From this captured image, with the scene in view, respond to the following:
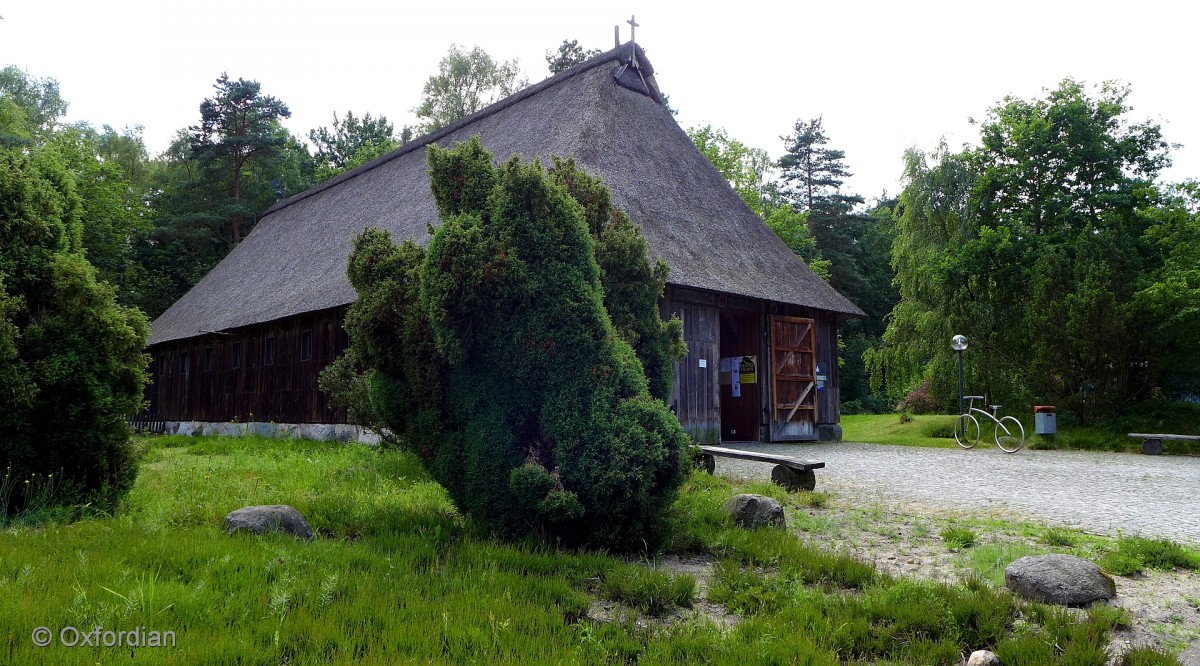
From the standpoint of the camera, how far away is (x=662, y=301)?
12.9 meters

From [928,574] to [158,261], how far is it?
113ft

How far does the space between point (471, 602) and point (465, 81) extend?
37578 millimetres

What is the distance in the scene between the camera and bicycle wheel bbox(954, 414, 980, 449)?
15.1 m

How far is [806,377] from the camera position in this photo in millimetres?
15883

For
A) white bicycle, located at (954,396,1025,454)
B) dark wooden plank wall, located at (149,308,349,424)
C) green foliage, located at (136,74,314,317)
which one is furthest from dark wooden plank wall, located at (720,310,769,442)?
green foliage, located at (136,74,314,317)

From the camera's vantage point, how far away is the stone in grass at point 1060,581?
170 inches

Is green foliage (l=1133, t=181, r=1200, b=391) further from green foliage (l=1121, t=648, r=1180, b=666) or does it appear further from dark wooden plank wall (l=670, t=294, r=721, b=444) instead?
green foliage (l=1121, t=648, r=1180, b=666)

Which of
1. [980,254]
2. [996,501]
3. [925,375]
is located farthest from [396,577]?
[925,375]

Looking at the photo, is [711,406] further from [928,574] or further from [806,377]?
[928,574]

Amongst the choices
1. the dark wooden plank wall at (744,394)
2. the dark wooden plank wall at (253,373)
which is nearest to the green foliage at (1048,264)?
the dark wooden plank wall at (744,394)

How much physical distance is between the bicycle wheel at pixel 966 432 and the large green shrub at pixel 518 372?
1124 cm

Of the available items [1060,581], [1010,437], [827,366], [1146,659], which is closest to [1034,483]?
[1060,581]

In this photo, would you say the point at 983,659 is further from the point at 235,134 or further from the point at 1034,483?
the point at 235,134

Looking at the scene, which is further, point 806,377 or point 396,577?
point 806,377
